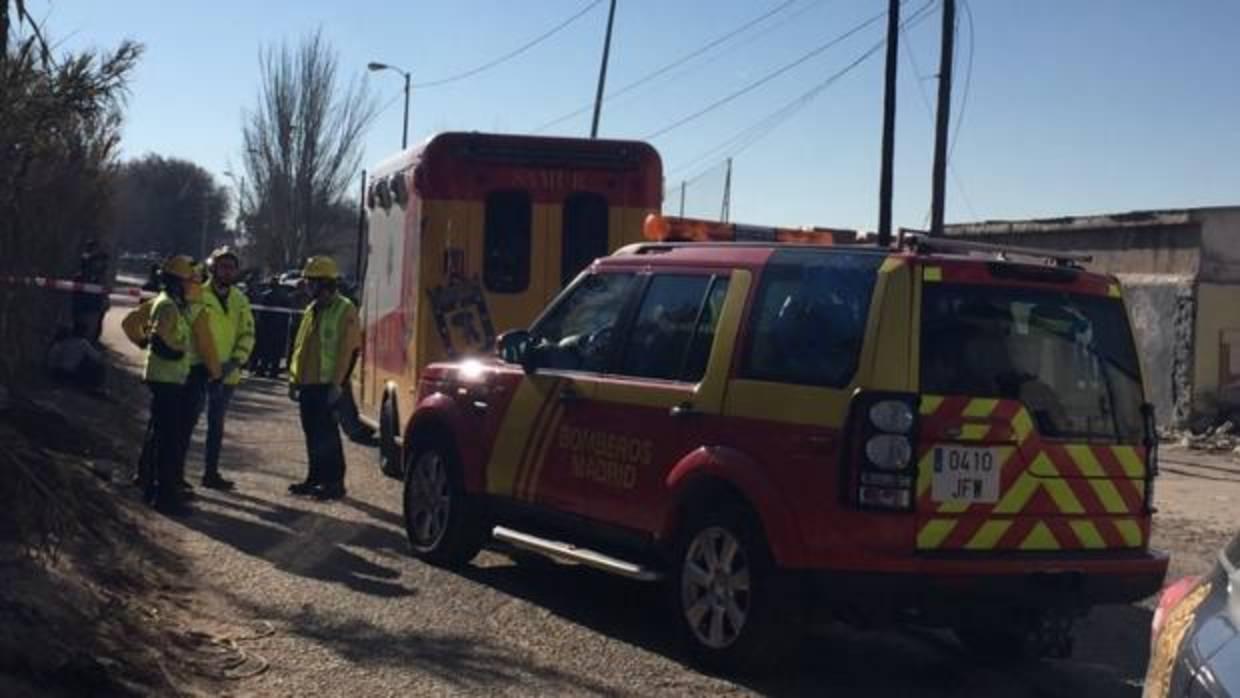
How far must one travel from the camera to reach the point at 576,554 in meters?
8.21

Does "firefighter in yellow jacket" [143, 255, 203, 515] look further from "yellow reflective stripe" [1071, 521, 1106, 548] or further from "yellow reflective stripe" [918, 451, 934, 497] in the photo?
"yellow reflective stripe" [1071, 521, 1106, 548]

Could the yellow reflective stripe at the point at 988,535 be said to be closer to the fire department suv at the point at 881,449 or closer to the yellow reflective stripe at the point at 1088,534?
the fire department suv at the point at 881,449

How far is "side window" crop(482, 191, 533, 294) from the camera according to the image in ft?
40.4

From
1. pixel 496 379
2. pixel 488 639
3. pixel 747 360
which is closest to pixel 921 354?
pixel 747 360

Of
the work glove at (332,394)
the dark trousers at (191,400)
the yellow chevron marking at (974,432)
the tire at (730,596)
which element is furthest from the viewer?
the work glove at (332,394)

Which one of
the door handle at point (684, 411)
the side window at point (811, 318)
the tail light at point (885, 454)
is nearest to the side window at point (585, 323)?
the door handle at point (684, 411)

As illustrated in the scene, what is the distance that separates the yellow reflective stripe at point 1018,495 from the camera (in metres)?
6.77

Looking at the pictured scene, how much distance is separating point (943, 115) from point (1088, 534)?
1582 centimetres

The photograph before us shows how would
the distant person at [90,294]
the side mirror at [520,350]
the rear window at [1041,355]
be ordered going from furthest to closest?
1. the distant person at [90,294]
2. the side mirror at [520,350]
3. the rear window at [1041,355]

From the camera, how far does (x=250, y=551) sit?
32.2 ft

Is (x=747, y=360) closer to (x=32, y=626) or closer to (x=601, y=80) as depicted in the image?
(x=32, y=626)

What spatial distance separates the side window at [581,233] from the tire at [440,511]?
3025mm

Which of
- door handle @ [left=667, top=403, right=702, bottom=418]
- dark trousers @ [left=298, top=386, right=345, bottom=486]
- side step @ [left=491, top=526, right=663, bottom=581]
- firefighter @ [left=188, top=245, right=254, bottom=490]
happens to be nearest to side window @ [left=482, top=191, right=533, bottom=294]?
dark trousers @ [left=298, top=386, right=345, bottom=486]

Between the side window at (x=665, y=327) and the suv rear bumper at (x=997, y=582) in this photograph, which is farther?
the side window at (x=665, y=327)
